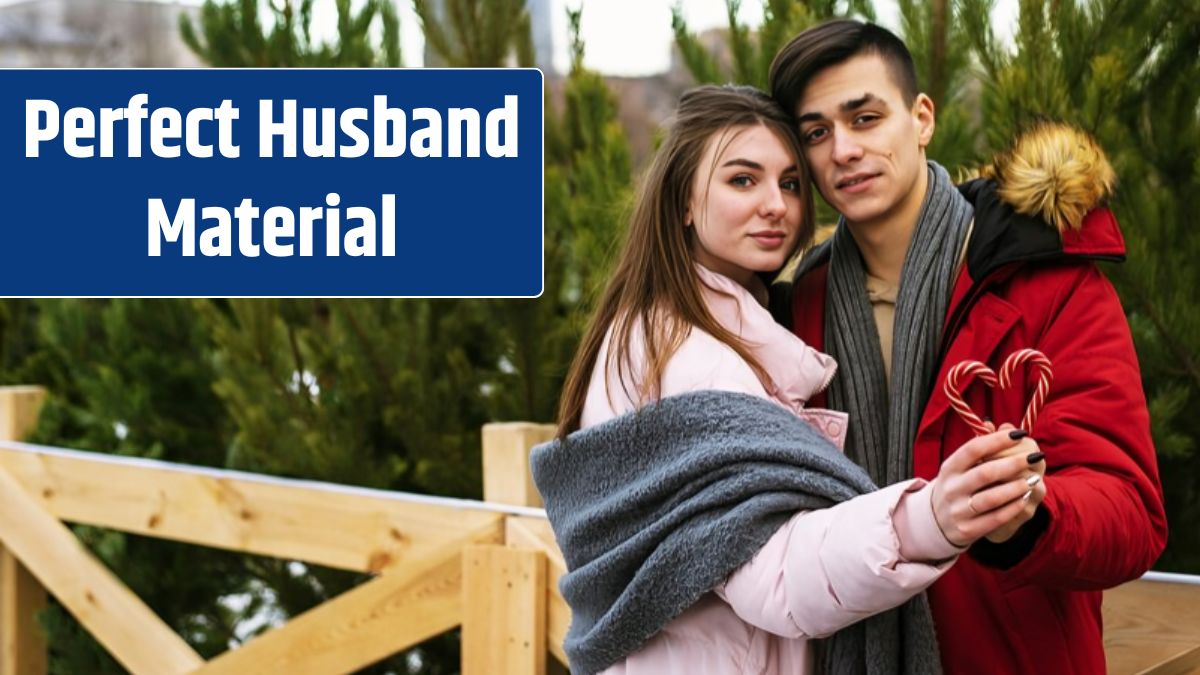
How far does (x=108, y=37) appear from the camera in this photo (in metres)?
9.23

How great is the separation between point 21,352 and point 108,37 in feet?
16.1

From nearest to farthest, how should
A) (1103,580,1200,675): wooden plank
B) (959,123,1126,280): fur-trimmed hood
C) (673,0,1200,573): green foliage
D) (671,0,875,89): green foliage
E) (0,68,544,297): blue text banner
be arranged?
(959,123,1126,280): fur-trimmed hood < (1103,580,1200,675): wooden plank < (673,0,1200,573): green foliage < (671,0,875,89): green foliage < (0,68,544,297): blue text banner

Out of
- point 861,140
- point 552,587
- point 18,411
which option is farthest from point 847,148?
point 18,411

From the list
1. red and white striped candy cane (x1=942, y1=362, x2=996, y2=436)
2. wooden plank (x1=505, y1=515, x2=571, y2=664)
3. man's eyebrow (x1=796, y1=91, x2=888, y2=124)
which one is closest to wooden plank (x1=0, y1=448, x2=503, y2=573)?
wooden plank (x1=505, y1=515, x2=571, y2=664)

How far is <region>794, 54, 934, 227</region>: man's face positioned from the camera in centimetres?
170

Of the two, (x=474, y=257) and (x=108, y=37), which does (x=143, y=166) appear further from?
(x=108, y=37)

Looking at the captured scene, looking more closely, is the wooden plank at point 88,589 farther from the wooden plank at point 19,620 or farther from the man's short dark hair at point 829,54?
the man's short dark hair at point 829,54

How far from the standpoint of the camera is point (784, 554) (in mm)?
1457

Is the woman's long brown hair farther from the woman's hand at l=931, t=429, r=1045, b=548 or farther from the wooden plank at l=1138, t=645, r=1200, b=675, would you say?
the wooden plank at l=1138, t=645, r=1200, b=675

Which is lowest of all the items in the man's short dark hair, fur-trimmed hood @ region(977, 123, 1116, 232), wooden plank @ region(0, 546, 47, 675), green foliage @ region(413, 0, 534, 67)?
wooden plank @ region(0, 546, 47, 675)

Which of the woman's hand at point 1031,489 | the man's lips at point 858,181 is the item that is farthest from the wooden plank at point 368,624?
the woman's hand at point 1031,489

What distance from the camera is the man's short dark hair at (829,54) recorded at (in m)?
1.72

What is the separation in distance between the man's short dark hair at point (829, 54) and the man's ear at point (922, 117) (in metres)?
0.01

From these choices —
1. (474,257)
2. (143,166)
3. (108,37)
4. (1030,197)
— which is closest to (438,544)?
(474,257)
